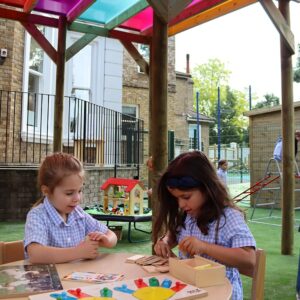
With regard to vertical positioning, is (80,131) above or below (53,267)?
above

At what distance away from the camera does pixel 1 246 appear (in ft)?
6.43

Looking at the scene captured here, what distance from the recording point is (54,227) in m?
1.98

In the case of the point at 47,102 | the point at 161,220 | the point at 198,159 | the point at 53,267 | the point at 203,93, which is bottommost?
the point at 53,267

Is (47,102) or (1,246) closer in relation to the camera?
(1,246)

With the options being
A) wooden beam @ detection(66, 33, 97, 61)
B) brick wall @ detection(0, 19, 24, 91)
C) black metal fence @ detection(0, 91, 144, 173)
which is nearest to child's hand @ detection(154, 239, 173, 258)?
wooden beam @ detection(66, 33, 97, 61)

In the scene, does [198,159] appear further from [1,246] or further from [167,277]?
[1,246]

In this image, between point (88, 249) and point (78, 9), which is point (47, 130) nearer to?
point (78, 9)

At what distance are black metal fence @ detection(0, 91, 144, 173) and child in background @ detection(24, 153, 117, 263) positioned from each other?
6558 millimetres

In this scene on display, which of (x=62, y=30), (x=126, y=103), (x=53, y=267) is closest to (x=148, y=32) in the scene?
(x=62, y=30)

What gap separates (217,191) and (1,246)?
1.08 m

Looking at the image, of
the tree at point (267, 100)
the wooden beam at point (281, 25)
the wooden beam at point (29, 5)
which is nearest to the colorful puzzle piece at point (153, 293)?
the wooden beam at point (281, 25)

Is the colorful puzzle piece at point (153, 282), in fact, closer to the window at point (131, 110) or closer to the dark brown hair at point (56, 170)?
the dark brown hair at point (56, 170)

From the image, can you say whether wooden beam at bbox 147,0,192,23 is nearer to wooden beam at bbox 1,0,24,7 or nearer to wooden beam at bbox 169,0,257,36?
wooden beam at bbox 169,0,257,36

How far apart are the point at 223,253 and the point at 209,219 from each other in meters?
0.21
